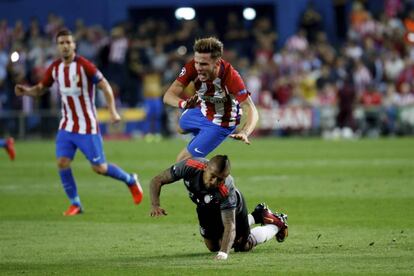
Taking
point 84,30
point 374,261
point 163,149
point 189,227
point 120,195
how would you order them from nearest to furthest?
point 374,261
point 189,227
point 120,195
point 163,149
point 84,30

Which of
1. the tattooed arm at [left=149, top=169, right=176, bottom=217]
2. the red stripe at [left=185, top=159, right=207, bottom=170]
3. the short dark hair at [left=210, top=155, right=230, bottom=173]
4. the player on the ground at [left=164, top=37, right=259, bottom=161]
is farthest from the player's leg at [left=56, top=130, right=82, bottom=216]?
the short dark hair at [left=210, top=155, right=230, bottom=173]

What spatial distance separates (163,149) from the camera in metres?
25.6

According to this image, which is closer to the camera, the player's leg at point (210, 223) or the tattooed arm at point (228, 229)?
the tattooed arm at point (228, 229)

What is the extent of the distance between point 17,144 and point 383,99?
9.97 m

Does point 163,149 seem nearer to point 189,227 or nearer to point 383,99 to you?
point 383,99

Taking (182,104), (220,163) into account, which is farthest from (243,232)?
(182,104)

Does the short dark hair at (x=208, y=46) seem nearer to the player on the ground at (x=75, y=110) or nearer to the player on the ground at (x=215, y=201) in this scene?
A: the player on the ground at (x=215, y=201)

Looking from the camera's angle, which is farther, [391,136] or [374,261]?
[391,136]

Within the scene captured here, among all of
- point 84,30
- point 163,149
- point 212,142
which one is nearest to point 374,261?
point 212,142

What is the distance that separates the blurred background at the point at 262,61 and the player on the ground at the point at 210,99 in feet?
61.1

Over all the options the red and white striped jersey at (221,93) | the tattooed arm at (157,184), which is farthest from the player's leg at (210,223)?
the red and white striped jersey at (221,93)

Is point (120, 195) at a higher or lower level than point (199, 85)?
lower

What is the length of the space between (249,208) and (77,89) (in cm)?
260

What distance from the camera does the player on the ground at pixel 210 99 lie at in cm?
999
